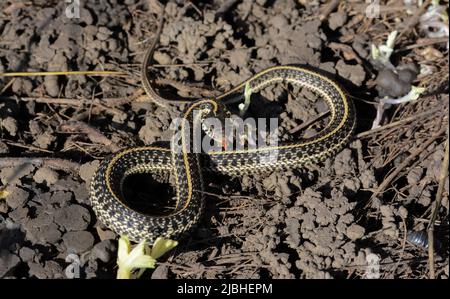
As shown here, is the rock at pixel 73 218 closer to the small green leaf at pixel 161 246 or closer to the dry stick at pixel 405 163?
the small green leaf at pixel 161 246

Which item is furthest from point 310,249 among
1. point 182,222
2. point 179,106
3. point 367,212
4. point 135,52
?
point 135,52

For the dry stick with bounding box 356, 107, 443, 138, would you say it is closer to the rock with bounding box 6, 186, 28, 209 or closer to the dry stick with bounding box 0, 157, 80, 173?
the dry stick with bounding box 0, 157, 80, 173

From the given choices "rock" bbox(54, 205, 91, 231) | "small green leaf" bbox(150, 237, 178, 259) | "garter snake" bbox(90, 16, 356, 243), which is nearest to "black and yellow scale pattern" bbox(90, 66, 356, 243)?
"garter snake" bbox(90, 16, 356, 243)

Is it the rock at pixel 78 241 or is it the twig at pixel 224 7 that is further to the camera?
the twig at pixel 224 7

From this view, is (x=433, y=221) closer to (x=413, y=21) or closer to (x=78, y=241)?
(x=413, y=21)

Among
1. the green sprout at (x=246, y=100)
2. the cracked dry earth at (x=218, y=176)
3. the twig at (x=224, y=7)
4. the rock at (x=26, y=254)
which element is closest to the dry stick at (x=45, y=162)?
the cracked dry earth at (x=218, y=176)

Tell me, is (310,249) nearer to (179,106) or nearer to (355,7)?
(179,106)
